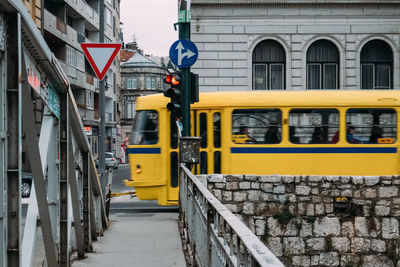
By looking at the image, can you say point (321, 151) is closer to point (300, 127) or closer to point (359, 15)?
point (300, 127)

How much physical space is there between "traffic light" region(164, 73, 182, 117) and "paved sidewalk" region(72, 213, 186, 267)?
2.32 m

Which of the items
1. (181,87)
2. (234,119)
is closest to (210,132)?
(234,119)

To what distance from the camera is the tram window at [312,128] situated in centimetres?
1426

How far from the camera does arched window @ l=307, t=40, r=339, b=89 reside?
849 inches

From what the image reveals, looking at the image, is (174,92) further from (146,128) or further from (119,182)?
(119,182)

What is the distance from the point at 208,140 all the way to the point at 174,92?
3447mm

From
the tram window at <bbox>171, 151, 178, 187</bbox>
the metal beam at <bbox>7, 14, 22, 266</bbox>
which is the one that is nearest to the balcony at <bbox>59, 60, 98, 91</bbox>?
the tram window at <bbox>171, 151, 178, 187</bbox>

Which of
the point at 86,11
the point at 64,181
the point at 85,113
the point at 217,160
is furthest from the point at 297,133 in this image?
the point at 86,11

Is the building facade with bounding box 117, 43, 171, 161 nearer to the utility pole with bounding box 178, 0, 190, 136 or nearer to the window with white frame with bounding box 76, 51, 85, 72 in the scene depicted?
the window with white frame with bounding box 76, 51, 85, 72

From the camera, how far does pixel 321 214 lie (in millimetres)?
12445

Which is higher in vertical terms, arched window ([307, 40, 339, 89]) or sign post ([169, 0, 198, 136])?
arched window ([307, 40, 339, 89])

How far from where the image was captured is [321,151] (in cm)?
1421

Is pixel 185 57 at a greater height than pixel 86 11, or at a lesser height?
lesser

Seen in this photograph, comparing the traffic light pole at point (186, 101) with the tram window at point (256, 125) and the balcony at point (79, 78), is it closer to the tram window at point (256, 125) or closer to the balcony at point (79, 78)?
the tram window at point (256, 125)
